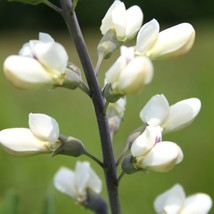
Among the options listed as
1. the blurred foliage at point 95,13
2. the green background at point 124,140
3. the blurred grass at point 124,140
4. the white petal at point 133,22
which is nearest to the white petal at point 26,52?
the white petal at point 133,22

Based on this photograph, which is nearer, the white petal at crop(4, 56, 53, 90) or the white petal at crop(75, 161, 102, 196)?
the white petal at crop(4, 56, 53, 90)

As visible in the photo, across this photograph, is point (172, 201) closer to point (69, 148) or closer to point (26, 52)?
point (69, 148)

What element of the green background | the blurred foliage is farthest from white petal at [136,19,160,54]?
the blurred foliage

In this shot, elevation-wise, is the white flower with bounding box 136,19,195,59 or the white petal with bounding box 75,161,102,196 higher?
the white flower with bounding box 136,19,195,59

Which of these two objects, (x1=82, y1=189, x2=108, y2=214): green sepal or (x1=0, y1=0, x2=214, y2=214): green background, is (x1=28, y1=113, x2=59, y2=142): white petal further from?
(x1=0, y1=0, x2=214, y2=214): green background

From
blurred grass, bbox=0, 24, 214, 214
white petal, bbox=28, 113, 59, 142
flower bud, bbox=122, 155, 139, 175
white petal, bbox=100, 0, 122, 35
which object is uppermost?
white petal, bbox=100, 0, 122, 35

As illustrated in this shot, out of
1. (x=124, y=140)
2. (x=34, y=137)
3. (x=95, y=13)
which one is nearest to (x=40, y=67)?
(x=34, y=137)

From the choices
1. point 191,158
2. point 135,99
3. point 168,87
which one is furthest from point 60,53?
point 168,87
